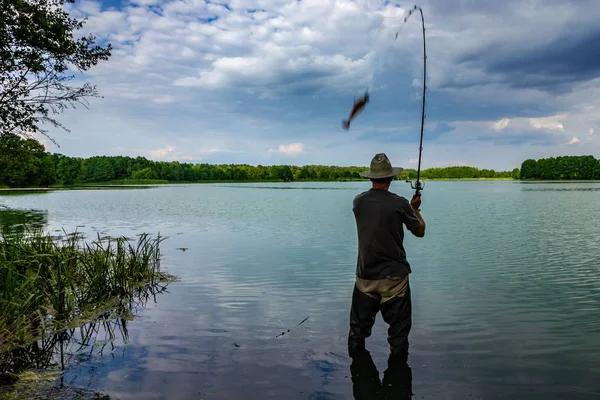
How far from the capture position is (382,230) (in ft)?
17.3

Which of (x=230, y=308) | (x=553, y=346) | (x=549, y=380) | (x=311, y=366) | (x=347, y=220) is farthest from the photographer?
(x=347, y=220)

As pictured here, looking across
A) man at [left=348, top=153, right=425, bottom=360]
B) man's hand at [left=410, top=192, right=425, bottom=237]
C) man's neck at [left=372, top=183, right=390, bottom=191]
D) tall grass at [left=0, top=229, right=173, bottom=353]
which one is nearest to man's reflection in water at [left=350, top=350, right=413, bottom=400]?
man at [left=348, top=153, right=425, bottom=360]

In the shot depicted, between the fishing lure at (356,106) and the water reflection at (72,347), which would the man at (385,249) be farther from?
A: the water reflection at (72,347)

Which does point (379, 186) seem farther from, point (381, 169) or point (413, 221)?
point (413, 221)

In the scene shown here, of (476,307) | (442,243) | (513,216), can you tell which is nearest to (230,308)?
(476,307)

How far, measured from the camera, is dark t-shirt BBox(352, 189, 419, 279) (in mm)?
5250

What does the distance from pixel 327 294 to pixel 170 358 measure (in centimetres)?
496

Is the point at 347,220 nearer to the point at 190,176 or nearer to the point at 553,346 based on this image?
the point at 553,346

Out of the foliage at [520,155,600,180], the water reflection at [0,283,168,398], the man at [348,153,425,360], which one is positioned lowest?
the water reflection at [0,283,168,398]

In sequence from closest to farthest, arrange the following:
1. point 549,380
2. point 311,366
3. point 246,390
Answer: point 246,390, point 549,380, point 311,366

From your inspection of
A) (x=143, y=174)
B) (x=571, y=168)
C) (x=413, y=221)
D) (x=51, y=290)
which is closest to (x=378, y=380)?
(x=413, y=221)

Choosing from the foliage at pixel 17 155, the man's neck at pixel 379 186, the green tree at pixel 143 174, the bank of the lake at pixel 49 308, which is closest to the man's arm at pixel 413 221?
the man's neck at pixel 379 186

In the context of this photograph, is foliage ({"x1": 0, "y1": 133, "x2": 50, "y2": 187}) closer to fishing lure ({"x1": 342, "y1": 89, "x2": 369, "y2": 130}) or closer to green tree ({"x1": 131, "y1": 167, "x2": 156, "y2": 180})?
fishing lure ({"x1": 342, "y1": 89, "x2": 369, "y2": 130})

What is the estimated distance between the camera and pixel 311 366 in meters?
6.02
